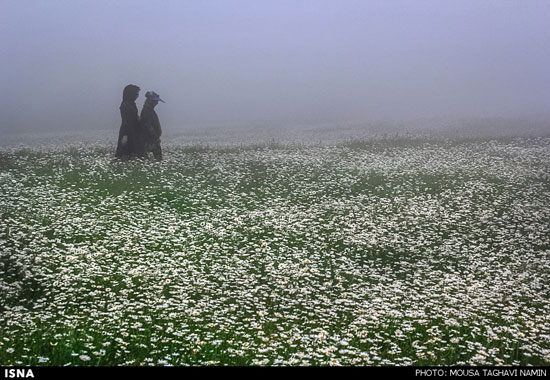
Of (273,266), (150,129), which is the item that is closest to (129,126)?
(150,129)

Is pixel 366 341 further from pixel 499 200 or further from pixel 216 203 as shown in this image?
pixel 499 200

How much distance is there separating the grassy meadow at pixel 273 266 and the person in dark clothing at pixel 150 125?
114 inches

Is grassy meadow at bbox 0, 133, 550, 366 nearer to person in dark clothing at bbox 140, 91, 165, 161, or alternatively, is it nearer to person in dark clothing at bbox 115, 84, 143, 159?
person in dark clothing at bbox 115, 84, 143, 159

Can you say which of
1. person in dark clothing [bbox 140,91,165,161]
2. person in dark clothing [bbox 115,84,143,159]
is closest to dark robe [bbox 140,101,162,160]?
person in dark clothing [bbox 140,91,165,161]

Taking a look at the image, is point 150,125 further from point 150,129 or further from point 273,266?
point 273,266

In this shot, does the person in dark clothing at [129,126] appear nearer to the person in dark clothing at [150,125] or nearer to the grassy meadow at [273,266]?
the person in dark clothing at [150,125]

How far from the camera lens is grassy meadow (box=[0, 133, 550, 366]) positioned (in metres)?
10.7

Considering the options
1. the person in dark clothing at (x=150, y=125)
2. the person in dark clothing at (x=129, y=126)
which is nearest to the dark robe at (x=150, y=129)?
the person in dark clothing at (x=150, y=125)

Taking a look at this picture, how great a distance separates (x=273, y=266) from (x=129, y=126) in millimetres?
20165

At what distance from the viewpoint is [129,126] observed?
1276 inches

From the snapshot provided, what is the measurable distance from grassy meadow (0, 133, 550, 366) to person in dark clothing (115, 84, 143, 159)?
231cm

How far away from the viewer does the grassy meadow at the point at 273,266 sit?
1066cm
